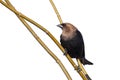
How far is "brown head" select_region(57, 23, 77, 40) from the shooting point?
935 mm

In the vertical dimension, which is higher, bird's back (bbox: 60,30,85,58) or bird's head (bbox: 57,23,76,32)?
bird's head (bbox: 57,23,76,32)

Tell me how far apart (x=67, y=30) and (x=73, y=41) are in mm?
42

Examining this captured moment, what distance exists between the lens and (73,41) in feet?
3.11

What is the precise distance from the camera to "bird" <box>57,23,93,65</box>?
0.94 metres

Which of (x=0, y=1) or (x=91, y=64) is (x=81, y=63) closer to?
(x=91, y=64)

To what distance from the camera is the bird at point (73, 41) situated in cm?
94

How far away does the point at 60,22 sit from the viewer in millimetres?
957

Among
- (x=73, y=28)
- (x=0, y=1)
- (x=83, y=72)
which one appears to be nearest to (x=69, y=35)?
(x=73, y=28)

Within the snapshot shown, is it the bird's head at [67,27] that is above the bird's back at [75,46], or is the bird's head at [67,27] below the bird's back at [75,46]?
above

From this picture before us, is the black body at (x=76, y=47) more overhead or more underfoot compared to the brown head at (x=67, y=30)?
more underfoot

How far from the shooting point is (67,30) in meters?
0.94

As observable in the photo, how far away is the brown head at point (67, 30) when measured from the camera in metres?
0.93

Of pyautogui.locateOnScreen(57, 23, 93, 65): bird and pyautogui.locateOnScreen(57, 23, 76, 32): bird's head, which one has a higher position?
pyautogui.locateOnScreen(57, 23, 76, 32): bird's head

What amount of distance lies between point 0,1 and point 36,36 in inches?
6.2
